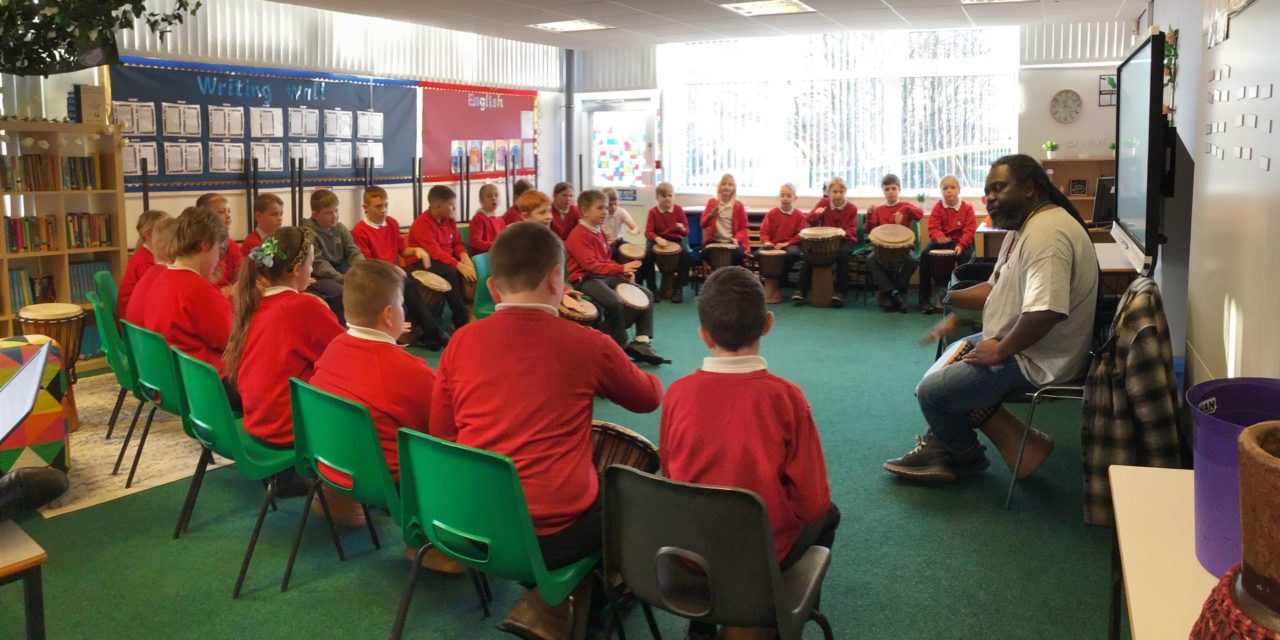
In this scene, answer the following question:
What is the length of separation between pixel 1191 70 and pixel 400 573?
15.0 feet

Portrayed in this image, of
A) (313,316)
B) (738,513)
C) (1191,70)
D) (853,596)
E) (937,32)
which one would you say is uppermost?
(937,32)

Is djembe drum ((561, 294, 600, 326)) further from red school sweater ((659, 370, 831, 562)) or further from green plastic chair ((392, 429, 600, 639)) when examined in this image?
A: red school sweater ((659, 370, 831, 562))

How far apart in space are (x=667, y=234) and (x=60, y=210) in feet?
18.4

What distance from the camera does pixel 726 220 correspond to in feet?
33.5

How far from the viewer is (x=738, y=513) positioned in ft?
6.66

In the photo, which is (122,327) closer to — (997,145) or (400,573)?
(400,573)

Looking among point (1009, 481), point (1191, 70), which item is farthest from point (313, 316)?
point (1191, 70)

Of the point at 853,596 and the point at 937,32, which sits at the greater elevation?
the point at 937,32

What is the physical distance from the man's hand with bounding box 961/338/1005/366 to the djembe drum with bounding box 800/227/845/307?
5.47 metres

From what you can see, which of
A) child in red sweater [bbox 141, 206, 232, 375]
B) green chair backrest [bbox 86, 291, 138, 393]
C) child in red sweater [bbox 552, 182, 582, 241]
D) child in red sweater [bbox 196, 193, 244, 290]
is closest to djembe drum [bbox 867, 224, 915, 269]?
child in red sweater [bbox 552, 182, 582, 241]

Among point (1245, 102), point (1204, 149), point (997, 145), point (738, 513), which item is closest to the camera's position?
point (738, 513)

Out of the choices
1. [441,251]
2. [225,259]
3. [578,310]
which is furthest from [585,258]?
[225,259]

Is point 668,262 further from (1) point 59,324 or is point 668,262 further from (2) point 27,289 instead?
(1) point 59,324

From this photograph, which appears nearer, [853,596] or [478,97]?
[853,596]
